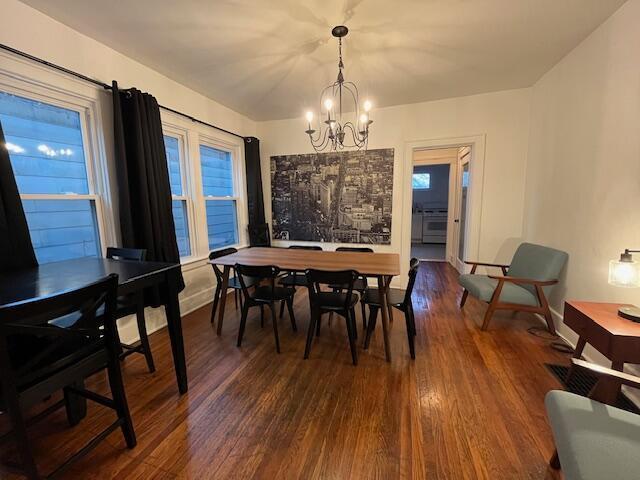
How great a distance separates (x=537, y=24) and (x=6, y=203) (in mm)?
3909

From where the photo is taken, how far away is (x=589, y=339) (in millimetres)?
1604

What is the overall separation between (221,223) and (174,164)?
1059 millimetres

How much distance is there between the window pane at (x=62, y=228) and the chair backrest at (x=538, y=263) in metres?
4.09

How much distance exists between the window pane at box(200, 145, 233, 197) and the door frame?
8.45 feet

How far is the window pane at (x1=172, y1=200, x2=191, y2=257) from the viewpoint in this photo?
3242 millimetres

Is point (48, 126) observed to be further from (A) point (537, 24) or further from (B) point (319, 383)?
(A) point (537, 24)

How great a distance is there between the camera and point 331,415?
1641 millimetres

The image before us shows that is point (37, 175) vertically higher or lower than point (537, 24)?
lower

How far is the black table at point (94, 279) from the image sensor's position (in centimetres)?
134

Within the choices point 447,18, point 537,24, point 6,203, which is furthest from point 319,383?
point 537,24

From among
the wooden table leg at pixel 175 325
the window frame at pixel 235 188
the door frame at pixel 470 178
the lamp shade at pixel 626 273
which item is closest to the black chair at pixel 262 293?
the wooden table leg at pixel 175 325

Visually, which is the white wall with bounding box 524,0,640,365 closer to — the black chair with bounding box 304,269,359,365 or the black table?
the black chair with bounding box 304,269,359,365

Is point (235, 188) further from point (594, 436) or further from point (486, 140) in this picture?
point (594, 436)

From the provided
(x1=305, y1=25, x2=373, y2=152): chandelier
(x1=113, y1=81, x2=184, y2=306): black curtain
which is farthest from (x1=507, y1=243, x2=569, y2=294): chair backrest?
(x1=113, y1=81, x2=184, y2=306): black curtain
